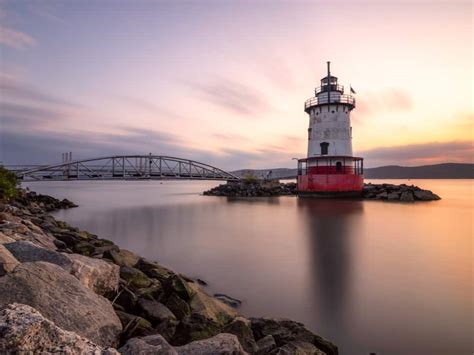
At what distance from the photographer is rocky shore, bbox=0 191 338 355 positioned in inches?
70.6

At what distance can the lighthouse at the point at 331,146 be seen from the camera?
31.7 m

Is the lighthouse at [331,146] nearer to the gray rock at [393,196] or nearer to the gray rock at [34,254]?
the gray rock at [393,196]

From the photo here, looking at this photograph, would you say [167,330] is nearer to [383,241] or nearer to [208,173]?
[383,241]

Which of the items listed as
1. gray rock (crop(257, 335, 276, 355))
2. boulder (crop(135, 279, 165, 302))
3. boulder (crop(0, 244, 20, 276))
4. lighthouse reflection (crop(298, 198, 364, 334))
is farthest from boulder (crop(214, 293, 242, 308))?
boulder (crop(0, 244, 20, 276))

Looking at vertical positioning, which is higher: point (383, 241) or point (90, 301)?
point (90, 301)

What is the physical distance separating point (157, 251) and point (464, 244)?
1399cm

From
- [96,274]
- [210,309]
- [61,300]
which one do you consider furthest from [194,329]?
[61,300]

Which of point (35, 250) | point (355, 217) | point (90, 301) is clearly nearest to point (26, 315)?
point (90, 301)

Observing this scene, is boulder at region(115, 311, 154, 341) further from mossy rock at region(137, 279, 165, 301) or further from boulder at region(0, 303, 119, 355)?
boulder at region(0, 303, 119, 355)

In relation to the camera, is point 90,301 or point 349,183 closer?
point 90,301

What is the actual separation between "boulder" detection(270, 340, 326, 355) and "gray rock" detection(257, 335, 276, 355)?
0.17 metres

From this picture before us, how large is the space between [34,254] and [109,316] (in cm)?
180

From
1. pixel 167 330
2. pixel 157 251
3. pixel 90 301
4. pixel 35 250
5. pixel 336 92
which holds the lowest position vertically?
pixel 157 251

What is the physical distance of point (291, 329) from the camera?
4531 mm
